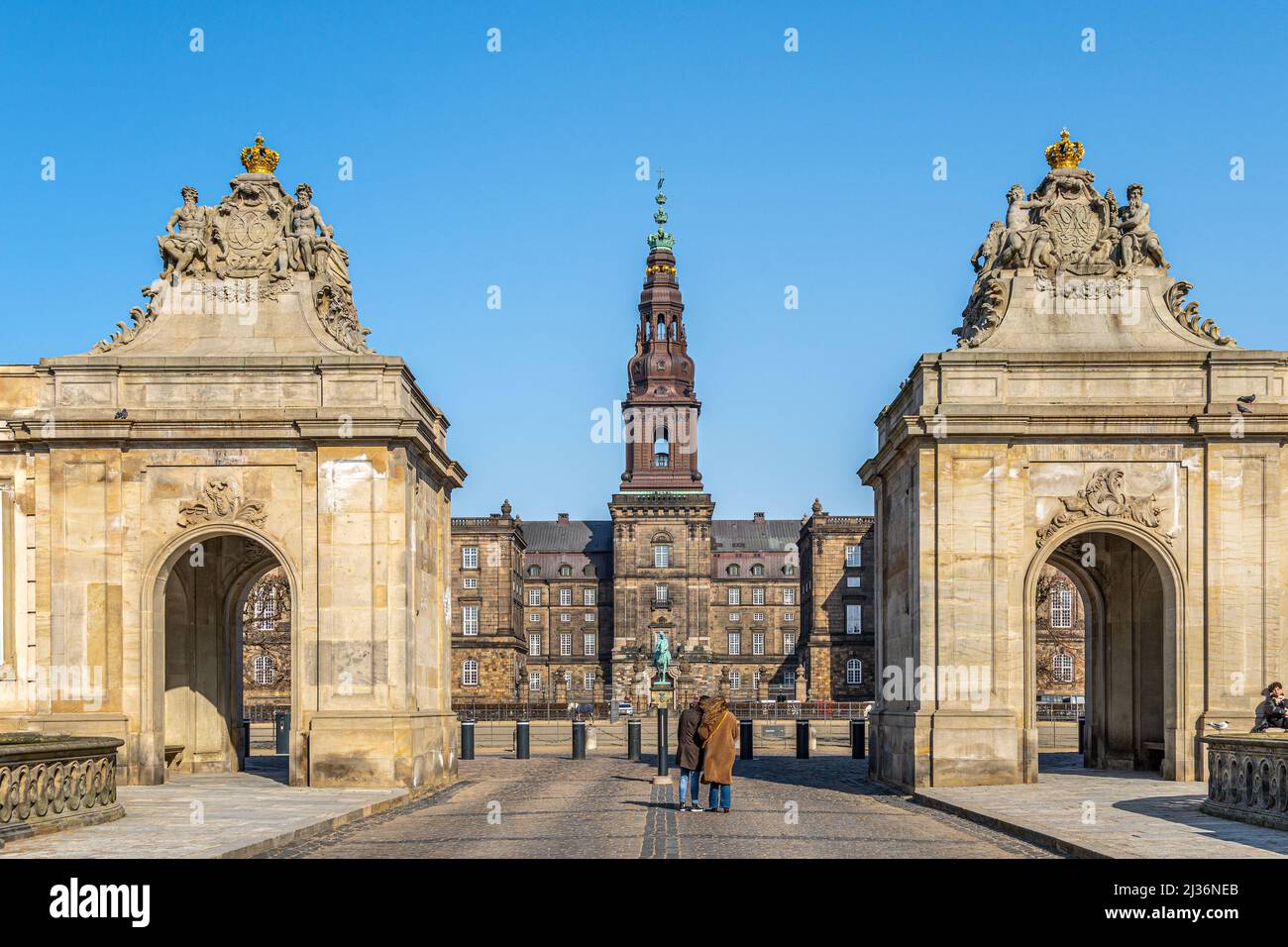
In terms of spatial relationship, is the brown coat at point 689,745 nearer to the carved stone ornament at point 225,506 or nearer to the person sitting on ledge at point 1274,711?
the person sitting on ledge at point 1274,711

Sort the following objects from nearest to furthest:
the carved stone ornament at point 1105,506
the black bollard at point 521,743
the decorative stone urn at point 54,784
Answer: the decorative stone urn at point 54,784, the carved stone ornament at point 1105,506, the black bollard at point 521,743

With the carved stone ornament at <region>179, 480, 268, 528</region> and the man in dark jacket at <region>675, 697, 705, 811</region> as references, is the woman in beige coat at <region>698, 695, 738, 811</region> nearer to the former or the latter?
the man in dark jacket at <region>675, 697, 705, 811</region>

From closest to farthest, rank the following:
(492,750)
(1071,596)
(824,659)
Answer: (492,750) → (1071,596) → (824,659)

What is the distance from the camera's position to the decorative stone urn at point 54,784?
61.0 ft

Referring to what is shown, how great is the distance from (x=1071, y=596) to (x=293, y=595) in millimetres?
92253

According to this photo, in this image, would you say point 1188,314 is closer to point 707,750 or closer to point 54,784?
point 707,750

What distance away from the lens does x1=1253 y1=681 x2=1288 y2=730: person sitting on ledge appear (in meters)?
23.9

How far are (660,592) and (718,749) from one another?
11618cm

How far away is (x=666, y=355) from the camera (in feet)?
452

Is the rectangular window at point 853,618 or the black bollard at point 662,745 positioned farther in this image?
the rectangular window at point 853,618

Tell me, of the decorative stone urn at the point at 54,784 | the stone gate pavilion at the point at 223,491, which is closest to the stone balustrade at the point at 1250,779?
the stone gate pavilion at the point at 223,491

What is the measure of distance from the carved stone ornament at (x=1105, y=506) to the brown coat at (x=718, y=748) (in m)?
7.62
